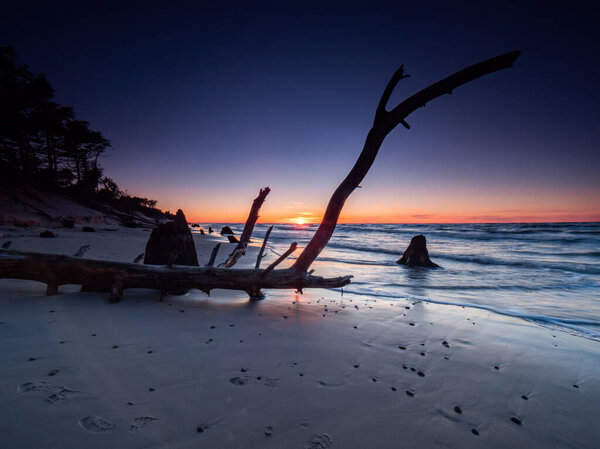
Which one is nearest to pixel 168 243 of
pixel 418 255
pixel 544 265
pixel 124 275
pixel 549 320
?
pixel 124 275

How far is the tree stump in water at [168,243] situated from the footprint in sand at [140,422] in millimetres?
3895

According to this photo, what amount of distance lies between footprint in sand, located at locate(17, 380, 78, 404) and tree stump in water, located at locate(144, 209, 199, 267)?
338cm

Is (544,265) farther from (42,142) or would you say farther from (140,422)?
(42,142)

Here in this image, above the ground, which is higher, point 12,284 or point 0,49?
point 0,49

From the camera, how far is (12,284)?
4781 mm

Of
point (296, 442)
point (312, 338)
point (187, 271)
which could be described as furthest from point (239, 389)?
point (187, 271)

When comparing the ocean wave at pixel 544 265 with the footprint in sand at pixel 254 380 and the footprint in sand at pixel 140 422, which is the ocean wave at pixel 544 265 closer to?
the footprint in sand at pixel 254 380

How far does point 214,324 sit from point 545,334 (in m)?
5.58

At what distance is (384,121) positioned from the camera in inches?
162

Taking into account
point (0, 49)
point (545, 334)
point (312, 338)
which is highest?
point (0, 49)

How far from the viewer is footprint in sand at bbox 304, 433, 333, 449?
1642 mm

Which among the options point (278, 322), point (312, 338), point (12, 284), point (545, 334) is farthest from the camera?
point (12, 284)

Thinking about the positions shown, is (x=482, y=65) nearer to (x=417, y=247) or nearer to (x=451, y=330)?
(x=451, y=330)

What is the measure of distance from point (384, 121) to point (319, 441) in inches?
166
